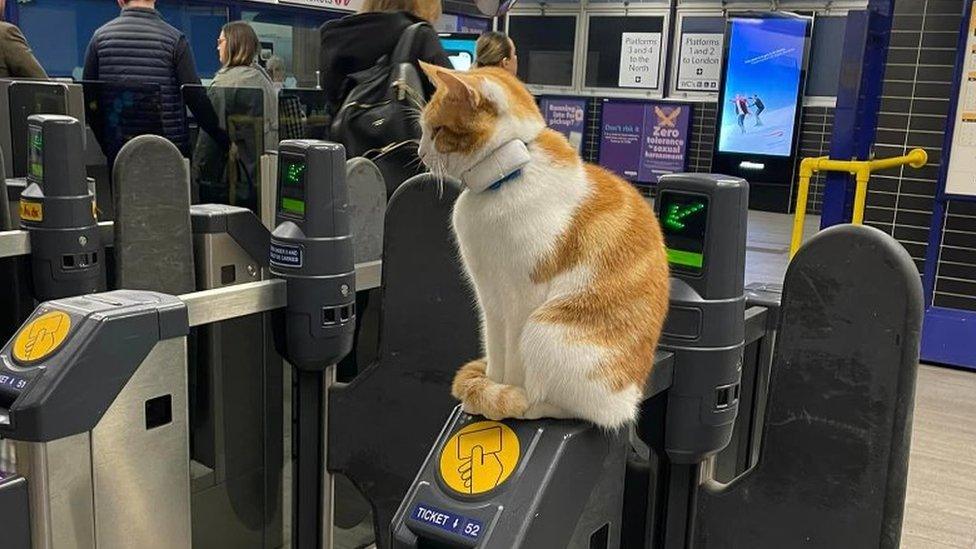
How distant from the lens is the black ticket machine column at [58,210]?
2.26m

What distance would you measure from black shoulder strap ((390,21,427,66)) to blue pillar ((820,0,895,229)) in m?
2.44

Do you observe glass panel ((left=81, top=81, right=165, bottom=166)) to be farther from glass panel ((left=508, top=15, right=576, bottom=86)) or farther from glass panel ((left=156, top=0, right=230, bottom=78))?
glass panel ((left=508, top=15, right=576, bottom=86))

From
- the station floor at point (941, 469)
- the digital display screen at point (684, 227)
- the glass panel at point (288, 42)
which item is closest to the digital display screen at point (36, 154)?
the station floor at point (941, 469)

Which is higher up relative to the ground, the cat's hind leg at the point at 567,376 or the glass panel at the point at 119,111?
the glass panel at the point at 119,111

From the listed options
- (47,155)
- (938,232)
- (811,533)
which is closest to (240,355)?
(47,155)

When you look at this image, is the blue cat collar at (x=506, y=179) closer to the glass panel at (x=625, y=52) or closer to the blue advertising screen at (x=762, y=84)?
the blue advertising screen at (x=762, y=84)

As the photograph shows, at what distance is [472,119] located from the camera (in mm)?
1159

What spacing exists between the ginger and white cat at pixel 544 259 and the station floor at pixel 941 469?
1474 mm

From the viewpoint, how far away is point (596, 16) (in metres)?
9.72

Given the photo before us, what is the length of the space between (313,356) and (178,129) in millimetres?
2467

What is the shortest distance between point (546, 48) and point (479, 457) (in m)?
9.32

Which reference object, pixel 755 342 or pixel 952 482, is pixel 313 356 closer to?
pixel 755 342

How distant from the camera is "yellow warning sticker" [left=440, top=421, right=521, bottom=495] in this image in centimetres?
113

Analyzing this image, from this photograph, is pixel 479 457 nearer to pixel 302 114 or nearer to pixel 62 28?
pixel 302 114
